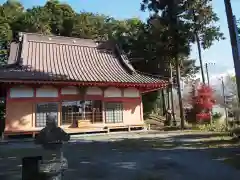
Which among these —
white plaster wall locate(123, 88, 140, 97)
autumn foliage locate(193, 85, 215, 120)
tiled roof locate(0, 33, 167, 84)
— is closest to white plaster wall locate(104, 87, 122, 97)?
white plaster wall locate(123, 88, 140, 97)

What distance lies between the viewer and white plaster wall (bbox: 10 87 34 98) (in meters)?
17.7

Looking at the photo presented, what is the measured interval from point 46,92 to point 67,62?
3402mm

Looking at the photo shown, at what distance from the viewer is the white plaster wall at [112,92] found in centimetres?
2041

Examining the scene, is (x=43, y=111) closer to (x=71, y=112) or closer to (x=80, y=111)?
(x=71, y=112)

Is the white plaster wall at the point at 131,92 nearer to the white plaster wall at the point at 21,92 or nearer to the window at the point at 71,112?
the window at the point at 71,112

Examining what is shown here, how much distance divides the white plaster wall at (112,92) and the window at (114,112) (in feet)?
2.11

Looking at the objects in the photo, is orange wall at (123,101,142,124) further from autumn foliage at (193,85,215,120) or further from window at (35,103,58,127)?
autumn foliage at (193,85,215,120)

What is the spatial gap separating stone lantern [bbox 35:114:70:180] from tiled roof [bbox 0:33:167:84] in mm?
12385

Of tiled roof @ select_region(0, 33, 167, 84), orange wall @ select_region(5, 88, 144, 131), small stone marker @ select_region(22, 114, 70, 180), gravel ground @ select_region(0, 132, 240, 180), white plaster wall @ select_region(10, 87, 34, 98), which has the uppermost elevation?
tiled roof @ select_region(0, 33, 167, 84)

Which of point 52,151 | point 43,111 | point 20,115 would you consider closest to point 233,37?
point 52,151

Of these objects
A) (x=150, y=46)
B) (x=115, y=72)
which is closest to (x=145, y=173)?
(x=115, y=72)

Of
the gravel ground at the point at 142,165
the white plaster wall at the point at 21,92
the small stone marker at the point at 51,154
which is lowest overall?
the gravel ground at the point at 142,165

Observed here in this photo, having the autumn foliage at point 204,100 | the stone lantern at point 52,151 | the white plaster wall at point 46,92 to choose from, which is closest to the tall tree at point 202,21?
the autumn foliage at point 204,100

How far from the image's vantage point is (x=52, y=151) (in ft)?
16.4
